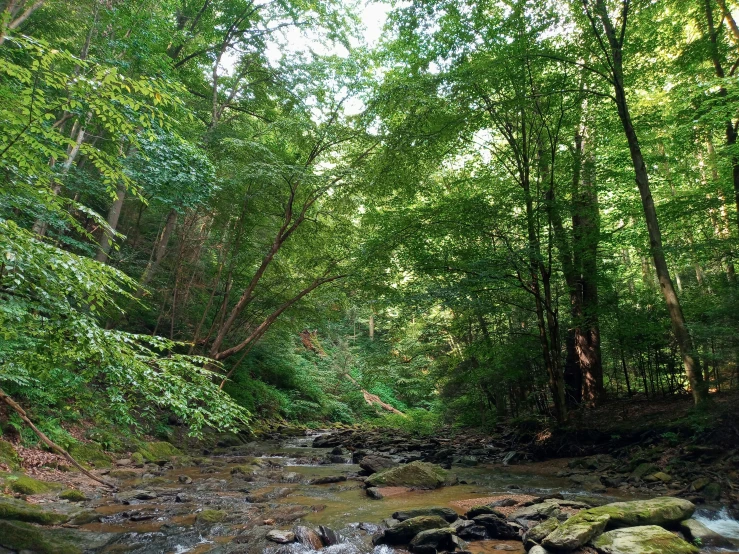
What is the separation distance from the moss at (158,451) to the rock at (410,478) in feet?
18.3

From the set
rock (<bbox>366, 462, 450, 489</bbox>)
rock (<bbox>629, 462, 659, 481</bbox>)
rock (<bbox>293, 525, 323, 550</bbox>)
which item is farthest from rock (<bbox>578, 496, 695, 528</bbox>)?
rock (<bbox>366, 462, 450, 489</bbox>)

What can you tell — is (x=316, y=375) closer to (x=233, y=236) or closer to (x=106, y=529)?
(x=233, y=236)

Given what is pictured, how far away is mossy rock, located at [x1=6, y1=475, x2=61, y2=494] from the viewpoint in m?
6.56

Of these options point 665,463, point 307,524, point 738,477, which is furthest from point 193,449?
point 738,477

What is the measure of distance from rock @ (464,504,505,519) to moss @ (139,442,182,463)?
794cm

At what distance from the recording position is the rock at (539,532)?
207 inches

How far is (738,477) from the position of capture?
700 cm

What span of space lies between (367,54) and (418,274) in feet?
29.0

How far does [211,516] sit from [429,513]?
337cm

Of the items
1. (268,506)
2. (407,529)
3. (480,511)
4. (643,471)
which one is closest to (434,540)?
(407,529)

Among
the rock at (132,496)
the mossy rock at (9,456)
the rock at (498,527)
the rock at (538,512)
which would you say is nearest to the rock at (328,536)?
the rock at (498,527)

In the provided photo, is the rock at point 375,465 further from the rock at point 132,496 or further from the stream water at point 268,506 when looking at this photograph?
the rock at point 132,496

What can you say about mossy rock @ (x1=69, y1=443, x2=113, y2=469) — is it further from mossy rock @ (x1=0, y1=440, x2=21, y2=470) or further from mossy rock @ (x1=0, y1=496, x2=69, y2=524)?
mossy rock @ (x1=0, y1=496, x2=69, y2=524)

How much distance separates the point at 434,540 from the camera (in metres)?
5.39
